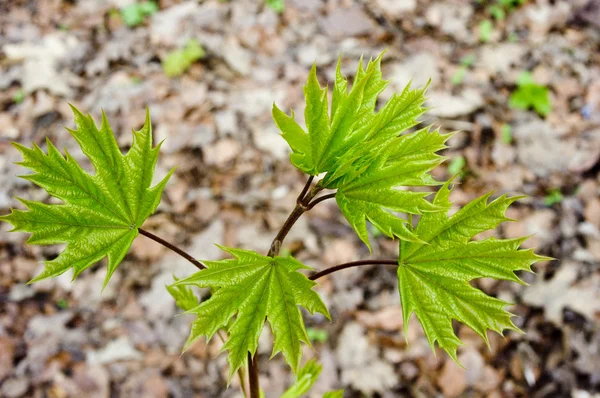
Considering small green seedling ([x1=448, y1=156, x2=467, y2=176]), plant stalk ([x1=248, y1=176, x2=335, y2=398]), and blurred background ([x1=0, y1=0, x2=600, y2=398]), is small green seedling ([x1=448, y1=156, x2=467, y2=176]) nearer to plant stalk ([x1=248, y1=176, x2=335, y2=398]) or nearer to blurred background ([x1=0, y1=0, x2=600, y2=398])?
blurred background ([x1=0, y1=0, x2=600, y2=398])

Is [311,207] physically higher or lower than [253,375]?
higher

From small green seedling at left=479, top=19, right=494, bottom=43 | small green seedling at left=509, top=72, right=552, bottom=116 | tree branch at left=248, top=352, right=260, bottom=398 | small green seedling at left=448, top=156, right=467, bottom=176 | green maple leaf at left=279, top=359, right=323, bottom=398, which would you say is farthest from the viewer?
small green seedling at left=479, top=19, right=494, bottom=43

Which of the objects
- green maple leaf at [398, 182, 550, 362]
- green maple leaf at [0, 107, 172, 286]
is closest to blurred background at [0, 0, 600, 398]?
green maple leaf at [398, 182, 550, 362]

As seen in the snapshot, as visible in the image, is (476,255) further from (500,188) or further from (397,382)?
(500,188)

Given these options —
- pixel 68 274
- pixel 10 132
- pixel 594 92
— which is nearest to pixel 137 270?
pixel 68 274

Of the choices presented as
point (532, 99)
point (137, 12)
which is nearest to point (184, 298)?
point (532, 99)

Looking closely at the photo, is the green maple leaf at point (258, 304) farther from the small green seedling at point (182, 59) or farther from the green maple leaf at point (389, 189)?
the small green seedling at point (182, 59)

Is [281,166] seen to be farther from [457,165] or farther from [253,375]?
[253,375]

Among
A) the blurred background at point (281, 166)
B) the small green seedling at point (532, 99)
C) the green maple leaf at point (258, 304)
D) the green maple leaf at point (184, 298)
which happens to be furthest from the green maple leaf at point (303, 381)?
the small green seedling at point (532, 99)
